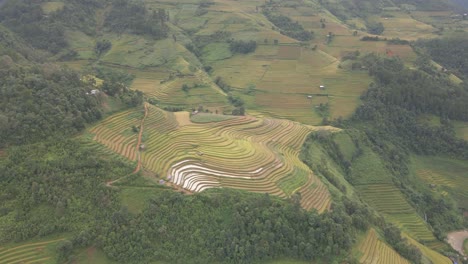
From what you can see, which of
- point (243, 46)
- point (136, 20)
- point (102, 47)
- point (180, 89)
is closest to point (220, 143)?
point (180, 89)

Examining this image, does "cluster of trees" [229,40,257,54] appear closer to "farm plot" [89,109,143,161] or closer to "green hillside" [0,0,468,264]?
"green hillside" [0,0,468,264]

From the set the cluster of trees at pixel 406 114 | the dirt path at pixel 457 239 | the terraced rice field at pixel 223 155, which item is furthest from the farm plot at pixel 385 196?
the terraced rice field at pixel 223 155

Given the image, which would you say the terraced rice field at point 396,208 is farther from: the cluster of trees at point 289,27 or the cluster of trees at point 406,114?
the cluster of trees at point 289,27

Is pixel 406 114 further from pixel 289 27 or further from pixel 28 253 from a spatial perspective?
pixel 28 253

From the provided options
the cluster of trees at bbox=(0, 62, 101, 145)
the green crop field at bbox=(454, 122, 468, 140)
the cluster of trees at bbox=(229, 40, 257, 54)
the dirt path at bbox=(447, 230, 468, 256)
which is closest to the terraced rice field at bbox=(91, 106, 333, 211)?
the cluster of trees at bbox=(0, 62, 101, 145)

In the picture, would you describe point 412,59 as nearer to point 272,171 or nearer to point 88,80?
point 272,171

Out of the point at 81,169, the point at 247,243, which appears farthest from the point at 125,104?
the point at 247,243
